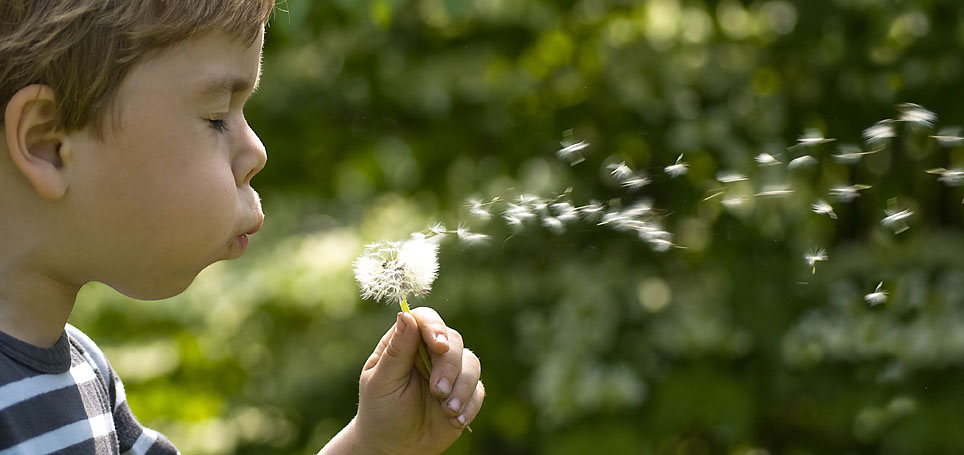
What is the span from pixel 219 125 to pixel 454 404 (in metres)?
0.32

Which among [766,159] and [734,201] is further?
[734,201]

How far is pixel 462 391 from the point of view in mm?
862

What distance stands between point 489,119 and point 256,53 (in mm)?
1802

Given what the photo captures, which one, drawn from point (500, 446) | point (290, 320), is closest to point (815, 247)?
point (500, 446)

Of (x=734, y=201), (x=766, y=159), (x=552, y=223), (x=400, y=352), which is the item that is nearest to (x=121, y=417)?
(x=400, y=352)

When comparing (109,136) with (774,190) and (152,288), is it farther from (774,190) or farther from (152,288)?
(774,190)

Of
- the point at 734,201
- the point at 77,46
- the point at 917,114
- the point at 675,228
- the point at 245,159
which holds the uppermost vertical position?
the point at 77,46

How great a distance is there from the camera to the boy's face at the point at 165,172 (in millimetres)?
696

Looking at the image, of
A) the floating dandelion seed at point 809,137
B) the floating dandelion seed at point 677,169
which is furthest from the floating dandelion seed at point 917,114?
the floating dandelion seed at point 677,169

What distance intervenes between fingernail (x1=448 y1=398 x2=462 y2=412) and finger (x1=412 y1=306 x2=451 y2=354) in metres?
0.05

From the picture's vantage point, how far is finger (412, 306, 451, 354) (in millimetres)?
833

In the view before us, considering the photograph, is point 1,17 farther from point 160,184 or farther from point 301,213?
point 301,213

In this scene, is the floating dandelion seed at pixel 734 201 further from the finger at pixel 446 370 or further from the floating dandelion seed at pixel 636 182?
the finger at pixel 446 370

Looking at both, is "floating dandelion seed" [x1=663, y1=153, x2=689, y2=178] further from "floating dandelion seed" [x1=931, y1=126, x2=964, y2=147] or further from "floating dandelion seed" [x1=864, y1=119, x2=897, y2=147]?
"floating dandelion seed" [x1=931, y1=126, x2=964, y2=147]
